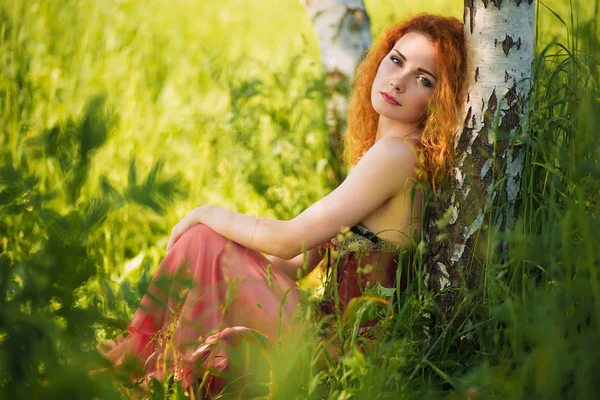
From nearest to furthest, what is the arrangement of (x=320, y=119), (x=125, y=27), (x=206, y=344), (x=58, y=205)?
(x=206, y=344)
(x=58, y=205)
(x=320, y=119)
(x=125, y=27)

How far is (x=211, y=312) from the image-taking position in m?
2.09

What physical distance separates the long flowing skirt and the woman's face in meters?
0.64

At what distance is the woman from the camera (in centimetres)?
205

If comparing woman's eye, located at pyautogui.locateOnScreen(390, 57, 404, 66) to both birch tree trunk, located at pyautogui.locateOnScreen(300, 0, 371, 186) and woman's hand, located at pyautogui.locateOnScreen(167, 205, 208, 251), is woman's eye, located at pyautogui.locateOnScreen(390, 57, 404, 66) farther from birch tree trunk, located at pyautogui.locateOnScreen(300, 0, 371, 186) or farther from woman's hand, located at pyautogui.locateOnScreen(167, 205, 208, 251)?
birch tree trunk, located at pyautogui.locateOnScreen(300, 0, 371, 186)

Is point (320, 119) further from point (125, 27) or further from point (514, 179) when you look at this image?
point (125, 27)

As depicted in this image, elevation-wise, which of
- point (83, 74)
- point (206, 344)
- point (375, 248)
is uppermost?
point (83, 74)

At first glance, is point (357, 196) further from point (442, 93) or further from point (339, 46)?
point (339, 46)

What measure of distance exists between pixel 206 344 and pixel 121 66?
282cm

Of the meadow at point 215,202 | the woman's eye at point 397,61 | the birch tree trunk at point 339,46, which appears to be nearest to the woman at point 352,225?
the woman's eye at point 397,61

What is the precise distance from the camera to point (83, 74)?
3836 mm

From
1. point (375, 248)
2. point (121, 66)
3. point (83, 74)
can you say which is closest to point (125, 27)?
point (121, 66)

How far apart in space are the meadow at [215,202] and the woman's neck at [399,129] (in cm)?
39

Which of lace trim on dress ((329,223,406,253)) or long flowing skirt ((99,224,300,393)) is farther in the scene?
lace trim on dress ((329,223,406,253))

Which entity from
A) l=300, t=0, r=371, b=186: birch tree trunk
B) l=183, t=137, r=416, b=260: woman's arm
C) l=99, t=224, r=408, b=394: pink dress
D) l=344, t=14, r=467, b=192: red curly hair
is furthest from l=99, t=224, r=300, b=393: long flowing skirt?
l=300, t=0, r=371, b=186: birch tree trunk
